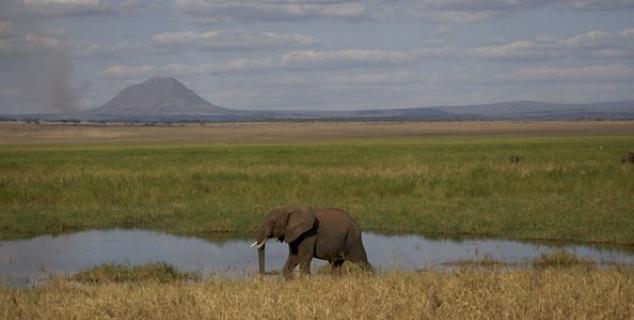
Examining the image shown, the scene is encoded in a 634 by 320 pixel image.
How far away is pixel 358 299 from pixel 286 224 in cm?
299

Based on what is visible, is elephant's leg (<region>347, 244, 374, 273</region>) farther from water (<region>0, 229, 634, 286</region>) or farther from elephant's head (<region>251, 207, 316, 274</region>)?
water (<region>0, 229, 634, 286</region>)

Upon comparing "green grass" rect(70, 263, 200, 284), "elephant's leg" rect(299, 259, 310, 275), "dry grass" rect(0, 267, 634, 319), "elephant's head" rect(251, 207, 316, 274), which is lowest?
"green grass" rect(70, 263, 200, 284)

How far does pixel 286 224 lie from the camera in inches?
521

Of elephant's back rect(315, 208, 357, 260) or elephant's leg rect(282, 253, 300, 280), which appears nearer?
elephant's leg rect(282, 253, 300, 280)

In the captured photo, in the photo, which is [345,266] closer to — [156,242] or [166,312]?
[166,312]

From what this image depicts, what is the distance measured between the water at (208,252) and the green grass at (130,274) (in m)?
0.62

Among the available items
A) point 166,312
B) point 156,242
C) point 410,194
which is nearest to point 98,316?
point 166,312

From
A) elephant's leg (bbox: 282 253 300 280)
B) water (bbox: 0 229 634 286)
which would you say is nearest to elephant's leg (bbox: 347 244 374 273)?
elephant's leg (bbox: 282 253 300 280)

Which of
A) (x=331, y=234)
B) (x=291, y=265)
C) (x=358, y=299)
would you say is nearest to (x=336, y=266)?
(x=331, y=234)

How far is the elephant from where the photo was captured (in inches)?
516

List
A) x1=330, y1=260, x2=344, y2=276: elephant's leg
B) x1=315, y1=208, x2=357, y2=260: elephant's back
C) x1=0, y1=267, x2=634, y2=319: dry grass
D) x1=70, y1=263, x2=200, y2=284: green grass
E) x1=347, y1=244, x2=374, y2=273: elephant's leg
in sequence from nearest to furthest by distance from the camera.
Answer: x1=0, y1=267, x2=634, y2=319: dry grass → x1=315, y1=208, x2=357, y2=260: elephant's back → x1=347, y1=244, x2=374, y2=273: elephant's leg → x1=330, y1=260, x2=344, y2=276: elephant's leg → x1=70, y1=263, x2=200, y2=284: green grass

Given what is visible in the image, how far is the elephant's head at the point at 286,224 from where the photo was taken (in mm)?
13055

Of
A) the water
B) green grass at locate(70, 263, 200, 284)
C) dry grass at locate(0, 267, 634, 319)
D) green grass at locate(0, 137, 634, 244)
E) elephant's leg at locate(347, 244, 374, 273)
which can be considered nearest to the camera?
dry grass at locate(0, 267, 634, 319)

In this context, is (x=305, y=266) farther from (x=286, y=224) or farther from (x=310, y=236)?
(x=286, y=224)
